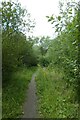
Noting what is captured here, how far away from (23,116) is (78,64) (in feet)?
13.0

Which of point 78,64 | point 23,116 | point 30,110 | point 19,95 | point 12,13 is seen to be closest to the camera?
point 12,13

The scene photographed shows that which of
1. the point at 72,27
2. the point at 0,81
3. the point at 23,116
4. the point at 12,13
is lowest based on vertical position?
the point at 23,116

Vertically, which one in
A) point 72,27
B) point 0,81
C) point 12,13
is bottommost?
point 0,81

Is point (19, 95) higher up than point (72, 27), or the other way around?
point (72, 27)

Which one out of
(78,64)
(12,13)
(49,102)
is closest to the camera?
(12,13)

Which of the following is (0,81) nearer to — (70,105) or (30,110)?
(30,110)

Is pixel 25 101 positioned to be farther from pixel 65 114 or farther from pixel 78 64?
pixel 78 64

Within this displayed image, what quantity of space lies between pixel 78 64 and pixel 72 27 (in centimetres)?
318

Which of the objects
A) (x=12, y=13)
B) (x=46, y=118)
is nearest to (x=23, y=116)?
(x=46, y=118)

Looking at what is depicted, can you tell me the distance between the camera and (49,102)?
11.7 m

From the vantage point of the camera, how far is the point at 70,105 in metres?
10.1

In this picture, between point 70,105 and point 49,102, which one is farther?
point 49,102

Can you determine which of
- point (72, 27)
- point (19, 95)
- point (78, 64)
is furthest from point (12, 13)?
point (19, 95)

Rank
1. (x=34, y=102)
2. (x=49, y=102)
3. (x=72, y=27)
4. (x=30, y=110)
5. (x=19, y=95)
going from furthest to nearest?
(x=19, y=95) < (x=34, y=102) < (x=49, y=102) < (x=30, y=110) < (x=72, y=27)
